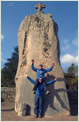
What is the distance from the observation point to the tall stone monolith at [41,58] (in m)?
4.12

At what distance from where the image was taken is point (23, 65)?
4.71 m

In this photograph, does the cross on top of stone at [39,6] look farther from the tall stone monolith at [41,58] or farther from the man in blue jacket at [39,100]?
the man in blue jacket at [39,100]

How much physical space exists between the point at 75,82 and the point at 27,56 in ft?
29.2

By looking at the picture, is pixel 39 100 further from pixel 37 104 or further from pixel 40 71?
pixel 40 71

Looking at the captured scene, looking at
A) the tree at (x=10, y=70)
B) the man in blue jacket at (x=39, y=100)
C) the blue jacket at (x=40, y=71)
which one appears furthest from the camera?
the tree at (x=10, y=70)

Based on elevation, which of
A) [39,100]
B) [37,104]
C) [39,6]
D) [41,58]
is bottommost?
[37,104]

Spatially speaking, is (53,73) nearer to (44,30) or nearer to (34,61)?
(34,61)

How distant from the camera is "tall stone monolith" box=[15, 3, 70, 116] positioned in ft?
13.5

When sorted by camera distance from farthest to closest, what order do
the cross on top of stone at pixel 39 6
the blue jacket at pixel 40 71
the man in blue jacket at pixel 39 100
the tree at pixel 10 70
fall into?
the tree at pixel 10 70
the cross on top of stone at pixel 39 6
the blue jacket at pixel 40 71
the man in blue jacket at pixel 39 100

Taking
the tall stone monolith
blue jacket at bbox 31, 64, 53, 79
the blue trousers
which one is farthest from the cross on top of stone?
the blue trousers

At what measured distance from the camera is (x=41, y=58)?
15.2 ft

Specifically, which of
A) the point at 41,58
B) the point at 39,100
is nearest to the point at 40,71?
the point at 41,58

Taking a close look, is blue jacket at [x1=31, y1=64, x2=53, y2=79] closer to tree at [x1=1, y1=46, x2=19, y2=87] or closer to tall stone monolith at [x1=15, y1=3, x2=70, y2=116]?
tall stone monolith at [x1=15, y1=3, x2=70, y2=116]

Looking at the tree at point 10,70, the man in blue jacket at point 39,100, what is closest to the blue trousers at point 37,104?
the man in blue jacket at point 39,100
